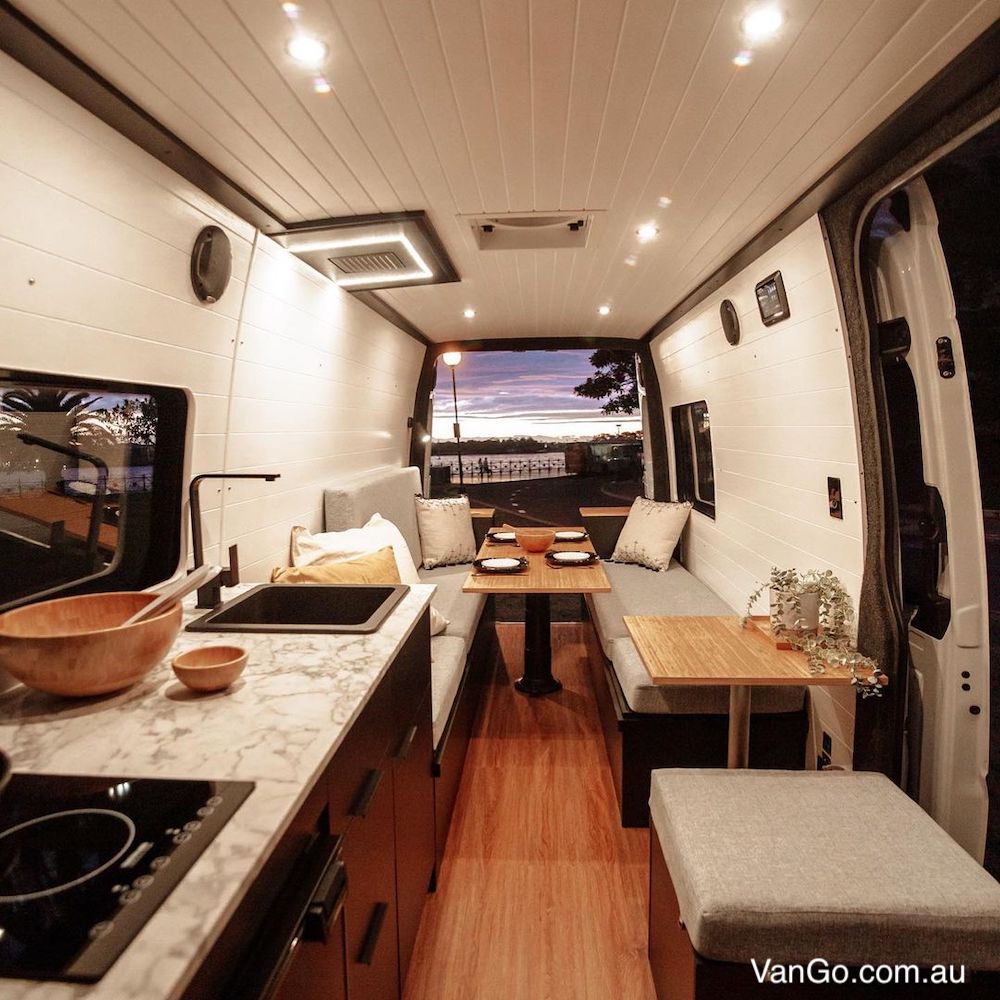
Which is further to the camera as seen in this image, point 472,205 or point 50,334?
point 472,205

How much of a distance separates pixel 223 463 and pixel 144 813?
1.61m

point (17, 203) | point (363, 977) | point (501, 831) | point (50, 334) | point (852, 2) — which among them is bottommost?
point (501, 831)

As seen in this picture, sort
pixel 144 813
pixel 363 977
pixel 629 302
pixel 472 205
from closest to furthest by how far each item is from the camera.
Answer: pixel 144 813 → pixel 363 977 → pixel 472 205 → pixel 629 302

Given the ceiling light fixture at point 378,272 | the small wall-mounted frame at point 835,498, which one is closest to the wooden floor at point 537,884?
the small wall-mounted frame at point 835,498

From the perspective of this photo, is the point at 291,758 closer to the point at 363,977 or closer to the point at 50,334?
the point at 363,977

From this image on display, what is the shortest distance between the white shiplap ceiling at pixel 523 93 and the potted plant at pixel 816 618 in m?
1.46

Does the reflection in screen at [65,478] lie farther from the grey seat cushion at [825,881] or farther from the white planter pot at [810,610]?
the white planter pot at [810,610]

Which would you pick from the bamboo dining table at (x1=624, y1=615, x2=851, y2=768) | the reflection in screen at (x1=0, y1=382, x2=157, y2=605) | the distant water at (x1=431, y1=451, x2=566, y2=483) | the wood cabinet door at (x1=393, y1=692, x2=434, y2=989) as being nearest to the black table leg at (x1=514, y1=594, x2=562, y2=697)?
the bamboo dining table at (x1=624, y1=615, x2=851, y2=768)

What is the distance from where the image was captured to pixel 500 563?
3295 mm

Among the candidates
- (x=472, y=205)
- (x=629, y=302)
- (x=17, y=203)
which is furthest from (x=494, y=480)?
(x=17, y=203)

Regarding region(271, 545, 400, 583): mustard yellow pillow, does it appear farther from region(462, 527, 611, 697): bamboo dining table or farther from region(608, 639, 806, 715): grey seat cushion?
region(608, 639, 806, 715): grey seat cushion

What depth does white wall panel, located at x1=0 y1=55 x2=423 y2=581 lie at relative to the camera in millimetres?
1359

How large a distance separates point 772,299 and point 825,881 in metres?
2.24

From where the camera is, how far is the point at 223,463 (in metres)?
2.22
